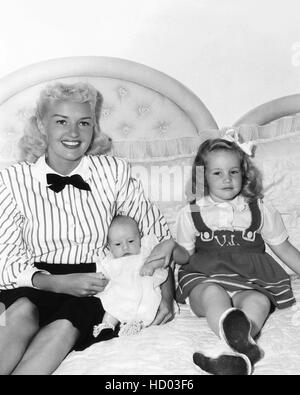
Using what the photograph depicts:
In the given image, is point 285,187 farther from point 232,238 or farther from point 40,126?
point 40,126

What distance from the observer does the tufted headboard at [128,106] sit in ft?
6.49

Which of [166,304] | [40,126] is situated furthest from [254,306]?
[40,126]

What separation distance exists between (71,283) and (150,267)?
24cm

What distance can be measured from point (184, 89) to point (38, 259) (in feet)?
3.10

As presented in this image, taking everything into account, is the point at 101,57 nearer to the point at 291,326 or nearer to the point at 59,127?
the point at 59,127

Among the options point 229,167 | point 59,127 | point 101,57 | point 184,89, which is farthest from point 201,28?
point 59,127

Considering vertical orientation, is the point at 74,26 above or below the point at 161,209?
above

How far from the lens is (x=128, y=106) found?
2.14 m

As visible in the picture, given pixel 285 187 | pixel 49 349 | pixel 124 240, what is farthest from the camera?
pixel 285 187

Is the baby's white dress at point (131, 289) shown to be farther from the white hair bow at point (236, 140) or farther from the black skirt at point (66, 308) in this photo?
the white hair bow at point (236, 140)

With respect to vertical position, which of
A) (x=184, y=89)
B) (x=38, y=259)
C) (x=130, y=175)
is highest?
(x=184, y=89)

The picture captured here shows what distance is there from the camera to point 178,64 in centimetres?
221

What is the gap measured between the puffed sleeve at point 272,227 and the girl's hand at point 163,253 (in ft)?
1.21

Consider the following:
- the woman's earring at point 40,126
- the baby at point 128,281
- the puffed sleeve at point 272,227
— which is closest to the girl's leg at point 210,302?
the baby at point 128,281
